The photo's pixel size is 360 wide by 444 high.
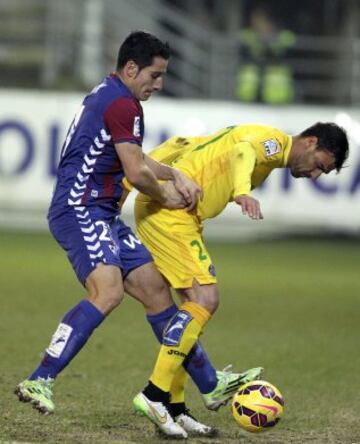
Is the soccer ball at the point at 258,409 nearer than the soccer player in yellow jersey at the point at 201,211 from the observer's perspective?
Yes

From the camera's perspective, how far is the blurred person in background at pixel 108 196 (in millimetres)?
6973

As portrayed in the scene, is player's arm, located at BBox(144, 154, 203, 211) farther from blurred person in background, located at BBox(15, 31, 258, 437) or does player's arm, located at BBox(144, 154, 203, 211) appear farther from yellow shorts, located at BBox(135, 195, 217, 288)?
yellow shorts, located at BBox(135, 195, 217, 288)

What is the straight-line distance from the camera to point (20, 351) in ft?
Result: 32.4

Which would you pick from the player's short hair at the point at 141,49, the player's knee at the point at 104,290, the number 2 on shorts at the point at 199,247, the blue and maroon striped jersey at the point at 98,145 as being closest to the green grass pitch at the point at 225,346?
the player's knee at the point at 104,290

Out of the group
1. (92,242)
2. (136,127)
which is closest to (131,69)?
(136,127)

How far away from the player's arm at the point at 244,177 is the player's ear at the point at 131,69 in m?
0.72

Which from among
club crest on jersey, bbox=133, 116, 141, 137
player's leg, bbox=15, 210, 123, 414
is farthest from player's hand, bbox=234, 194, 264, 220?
player's leg, bbox=15, 210, 123, 414

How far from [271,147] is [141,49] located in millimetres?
941

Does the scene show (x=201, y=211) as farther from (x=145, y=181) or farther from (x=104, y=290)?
(x=104, y=290)

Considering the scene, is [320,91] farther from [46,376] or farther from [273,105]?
[46,376]

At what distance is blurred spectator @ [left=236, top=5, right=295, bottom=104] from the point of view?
2122cm

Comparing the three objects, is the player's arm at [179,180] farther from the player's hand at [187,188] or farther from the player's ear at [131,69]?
the player's ear at [131,69]

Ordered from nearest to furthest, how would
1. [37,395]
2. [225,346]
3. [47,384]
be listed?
[37,395] → [47,384] → [225,346]

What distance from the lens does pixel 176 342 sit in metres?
7.19
